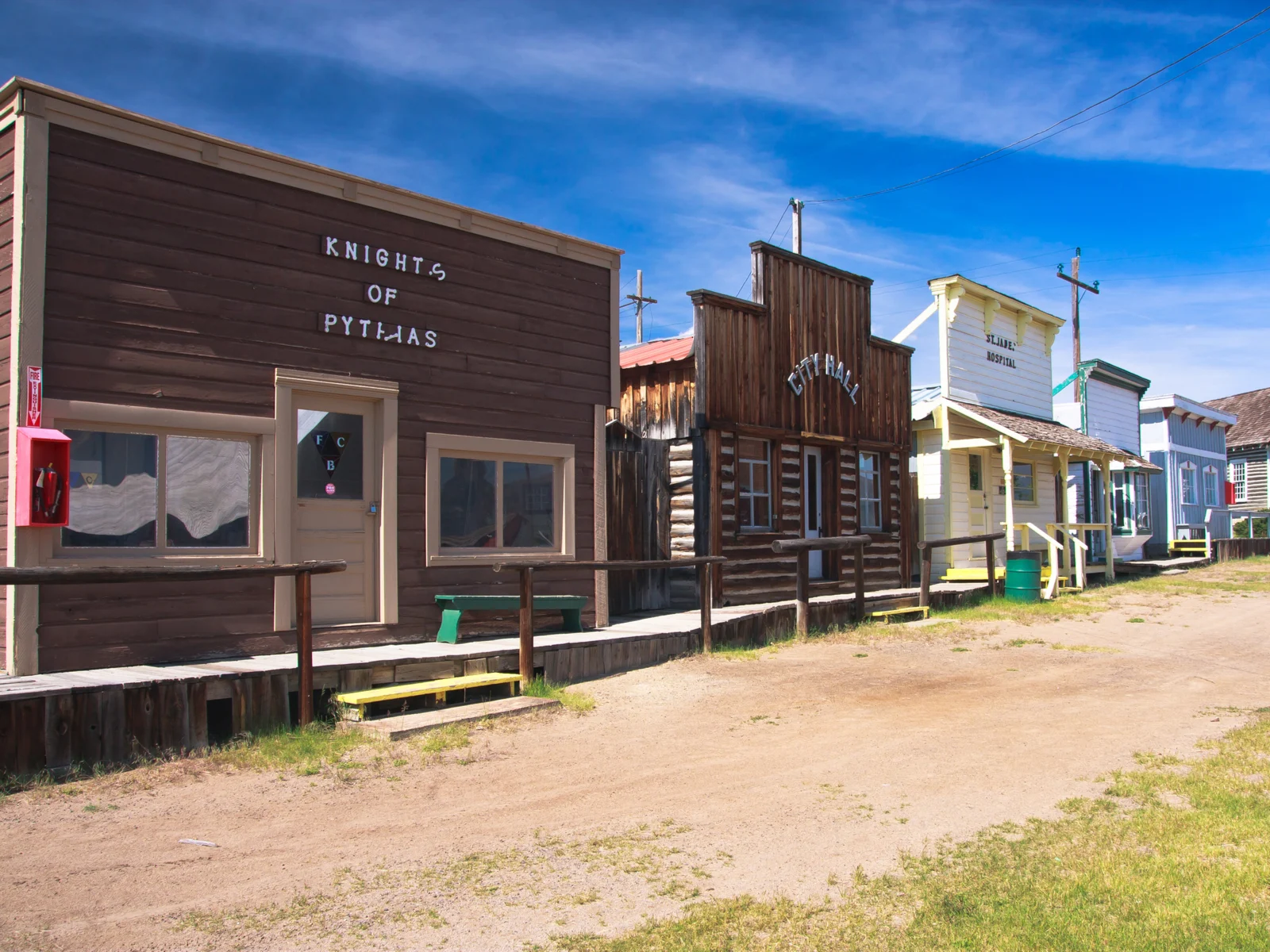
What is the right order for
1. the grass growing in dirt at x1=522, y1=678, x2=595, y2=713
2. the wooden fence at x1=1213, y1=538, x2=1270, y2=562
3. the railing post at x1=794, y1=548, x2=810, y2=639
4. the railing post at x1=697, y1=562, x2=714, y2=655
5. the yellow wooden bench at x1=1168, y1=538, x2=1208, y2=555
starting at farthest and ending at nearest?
the yellow wooden bench at x1=1168, y1=538, x2=1208, y2=555, the wooden fence at x1=1213, y1=538, x2=1270, y2=562, the railing post at x1=794, y1=548, x2=810, y2=639, the railing post at x1=697, y1=562, x2=714, y2=655, the grass growing in dirt at x1=522, y1=678, x2=595, y2=713

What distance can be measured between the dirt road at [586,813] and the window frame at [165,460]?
84.4 inches

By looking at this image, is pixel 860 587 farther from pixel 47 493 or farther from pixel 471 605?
pixel 47 493

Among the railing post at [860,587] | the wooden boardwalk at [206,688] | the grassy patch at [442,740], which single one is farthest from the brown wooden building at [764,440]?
the grassy patch at [442,740]

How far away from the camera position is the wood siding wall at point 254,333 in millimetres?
7867

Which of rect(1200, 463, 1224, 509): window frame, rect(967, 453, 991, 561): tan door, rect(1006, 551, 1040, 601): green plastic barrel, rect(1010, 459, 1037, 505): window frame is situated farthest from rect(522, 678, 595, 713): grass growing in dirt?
rect(1200, 463, 1224, 509): window frame

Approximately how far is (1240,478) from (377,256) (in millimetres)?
39359

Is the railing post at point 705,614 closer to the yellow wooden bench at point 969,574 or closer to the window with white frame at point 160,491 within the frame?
the window with white frame at point 160,491

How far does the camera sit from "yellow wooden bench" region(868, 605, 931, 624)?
49.0ft

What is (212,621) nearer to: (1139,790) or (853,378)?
(1139,790)

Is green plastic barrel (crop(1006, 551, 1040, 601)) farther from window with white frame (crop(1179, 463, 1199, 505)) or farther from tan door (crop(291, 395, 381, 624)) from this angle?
window with white frame (crop(1179, 463, 1199, 505))

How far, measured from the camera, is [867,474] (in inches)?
679

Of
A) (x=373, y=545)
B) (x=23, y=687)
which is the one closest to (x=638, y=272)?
(x=373, y=545)

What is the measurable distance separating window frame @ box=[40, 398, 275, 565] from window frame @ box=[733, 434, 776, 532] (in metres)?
7.14

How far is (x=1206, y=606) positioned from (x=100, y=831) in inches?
653
